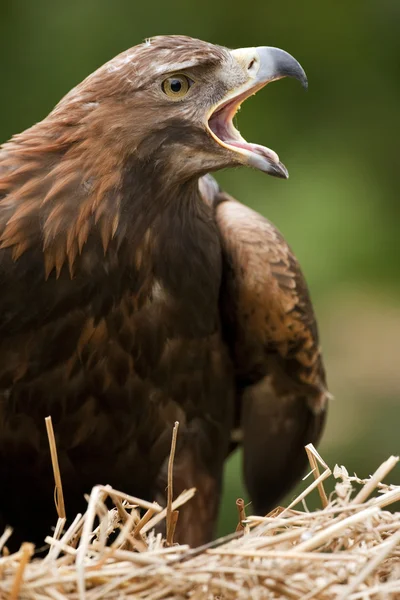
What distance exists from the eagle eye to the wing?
2.21 ft

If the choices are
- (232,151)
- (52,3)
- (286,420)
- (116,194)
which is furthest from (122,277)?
(52,3)

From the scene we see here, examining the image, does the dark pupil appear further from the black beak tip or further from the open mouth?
the black beak tip

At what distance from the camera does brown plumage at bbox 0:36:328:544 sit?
11.3 ft

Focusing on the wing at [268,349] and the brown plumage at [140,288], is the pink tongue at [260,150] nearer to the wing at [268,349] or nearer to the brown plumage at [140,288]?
the brown plumage at [140,288]

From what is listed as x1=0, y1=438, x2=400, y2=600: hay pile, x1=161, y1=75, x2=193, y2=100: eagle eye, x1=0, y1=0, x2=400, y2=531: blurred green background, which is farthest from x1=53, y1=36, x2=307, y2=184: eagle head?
x1=0, y1=0, x2=400, y2=531: blurred green background

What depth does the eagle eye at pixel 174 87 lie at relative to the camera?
3.46 metres

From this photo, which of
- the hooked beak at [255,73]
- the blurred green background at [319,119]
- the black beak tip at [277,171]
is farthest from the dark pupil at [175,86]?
the blurred green background at [319,119]

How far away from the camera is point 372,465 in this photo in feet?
23.1

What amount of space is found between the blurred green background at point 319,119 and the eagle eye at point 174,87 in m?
3.29

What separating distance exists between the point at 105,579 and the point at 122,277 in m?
1.30

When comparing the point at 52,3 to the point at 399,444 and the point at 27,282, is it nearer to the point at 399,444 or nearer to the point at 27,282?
the point at 399,444

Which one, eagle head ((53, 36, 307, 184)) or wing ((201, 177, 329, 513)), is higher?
eagle head ((53, 36, 307, 184))

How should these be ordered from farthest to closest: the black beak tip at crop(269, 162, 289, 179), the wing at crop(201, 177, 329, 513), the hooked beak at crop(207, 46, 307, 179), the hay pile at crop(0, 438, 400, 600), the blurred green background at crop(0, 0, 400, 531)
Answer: the blurred green background at crop(0, 0, 400, 531)
the wing at crop(201, 177, 329, 513)
the hooked beak at crop(207, 46, 307, 179)
the black beak tip at crop(269, 162, 289, 179)
the hay pile at crop(0, 438, 400, 600)

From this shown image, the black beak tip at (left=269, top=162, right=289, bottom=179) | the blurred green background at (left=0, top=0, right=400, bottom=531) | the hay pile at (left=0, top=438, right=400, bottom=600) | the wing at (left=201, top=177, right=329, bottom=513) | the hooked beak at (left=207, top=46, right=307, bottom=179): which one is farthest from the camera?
the blurred green background at (left=0, top=0, right=400, bottom=531)
